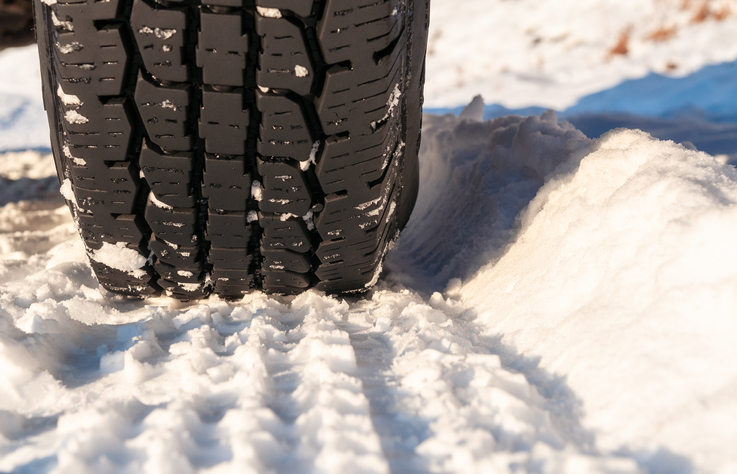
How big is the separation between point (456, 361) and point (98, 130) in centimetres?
63

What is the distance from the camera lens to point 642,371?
0.59 meters

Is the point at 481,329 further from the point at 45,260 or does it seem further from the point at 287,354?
the point at 45,260

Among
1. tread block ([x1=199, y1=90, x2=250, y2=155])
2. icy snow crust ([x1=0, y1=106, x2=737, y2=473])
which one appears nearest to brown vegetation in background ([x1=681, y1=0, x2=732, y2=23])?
icy snow crust ([x1=0, y1=106, x2=737, y2=473])

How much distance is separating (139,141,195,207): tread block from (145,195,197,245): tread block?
18 millimetres

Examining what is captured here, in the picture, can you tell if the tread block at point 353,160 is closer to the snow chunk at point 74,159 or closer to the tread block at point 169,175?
the tread block at point 169,175

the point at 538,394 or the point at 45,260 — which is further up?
the point at 538,394

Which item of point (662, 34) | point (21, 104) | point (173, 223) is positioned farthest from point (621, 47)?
point (21, 104)

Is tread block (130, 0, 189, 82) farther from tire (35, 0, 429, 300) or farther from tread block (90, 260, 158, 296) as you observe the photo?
tread block (90, 260, 158, 296)

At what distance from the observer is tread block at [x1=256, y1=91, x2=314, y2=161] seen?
0.72 meters

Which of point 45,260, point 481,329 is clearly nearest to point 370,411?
point 481,329

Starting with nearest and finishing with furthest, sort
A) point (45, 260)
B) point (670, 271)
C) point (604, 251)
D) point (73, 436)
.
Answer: point (73, 436), point (670, 271), point (604, 251), point (45, 260)

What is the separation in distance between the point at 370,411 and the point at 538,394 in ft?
0.71

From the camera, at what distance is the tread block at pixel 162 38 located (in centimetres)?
66

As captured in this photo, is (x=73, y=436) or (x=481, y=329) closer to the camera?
(x=73, y=436)
